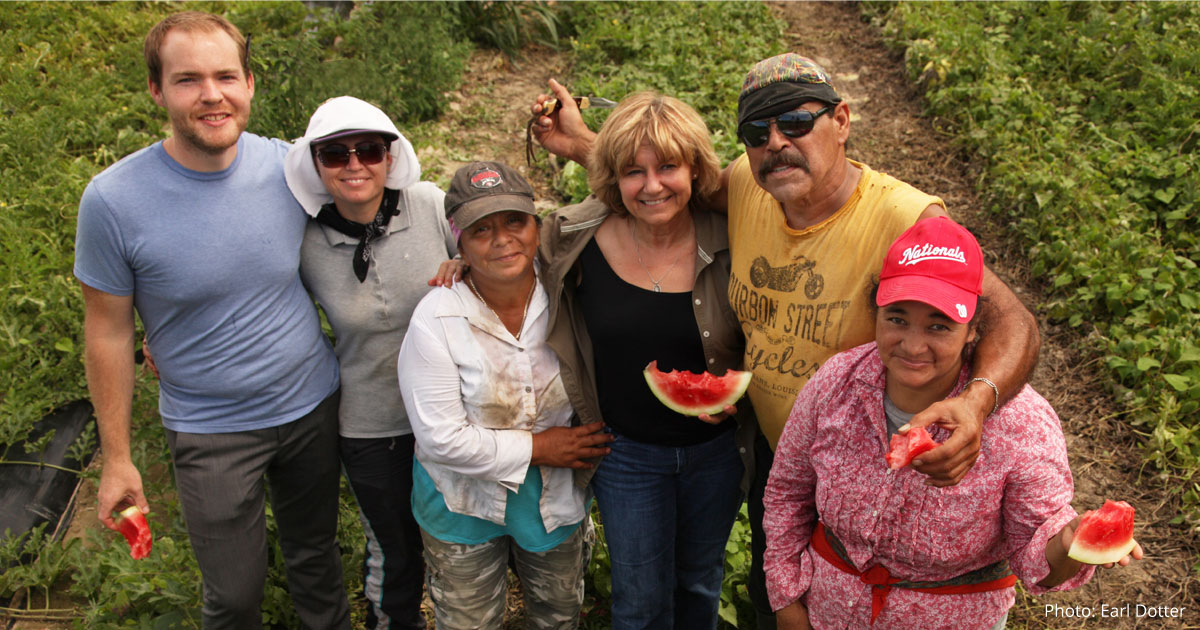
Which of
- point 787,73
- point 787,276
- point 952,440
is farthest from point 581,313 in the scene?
point 952,440

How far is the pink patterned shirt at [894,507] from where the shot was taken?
2.35 m

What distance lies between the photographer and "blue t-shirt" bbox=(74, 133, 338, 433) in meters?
3.17

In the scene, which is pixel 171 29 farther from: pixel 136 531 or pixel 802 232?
pixel 802 232

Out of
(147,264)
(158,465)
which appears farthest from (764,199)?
(158,465)

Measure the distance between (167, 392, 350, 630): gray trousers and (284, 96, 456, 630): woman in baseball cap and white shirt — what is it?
0.50 ft

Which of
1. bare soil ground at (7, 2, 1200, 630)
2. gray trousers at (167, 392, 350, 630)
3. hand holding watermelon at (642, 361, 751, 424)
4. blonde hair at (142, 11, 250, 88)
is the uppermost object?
blonde hair at (142, 11, 250, 88)

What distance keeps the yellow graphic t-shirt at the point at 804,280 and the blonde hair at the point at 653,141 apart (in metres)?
0.22

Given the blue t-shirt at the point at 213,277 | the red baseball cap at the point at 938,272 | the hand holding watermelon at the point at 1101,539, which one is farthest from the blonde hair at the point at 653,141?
the hand holding watermelon at the point at 1101,539

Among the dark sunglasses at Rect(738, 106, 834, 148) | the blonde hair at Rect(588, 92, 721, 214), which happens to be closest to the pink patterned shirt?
the dark sunglasses at Rect(738, 106, 834, 148)

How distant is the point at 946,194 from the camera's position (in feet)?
24.2

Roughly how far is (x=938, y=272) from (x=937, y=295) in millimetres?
72

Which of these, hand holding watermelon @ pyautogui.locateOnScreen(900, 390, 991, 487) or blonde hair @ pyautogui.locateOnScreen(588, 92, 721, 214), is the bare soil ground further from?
blonde hair @ pyautogui.locateOnScreen(588, 92, 721, 214)

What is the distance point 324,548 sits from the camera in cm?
385

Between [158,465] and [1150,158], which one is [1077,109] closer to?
[1150,158]
